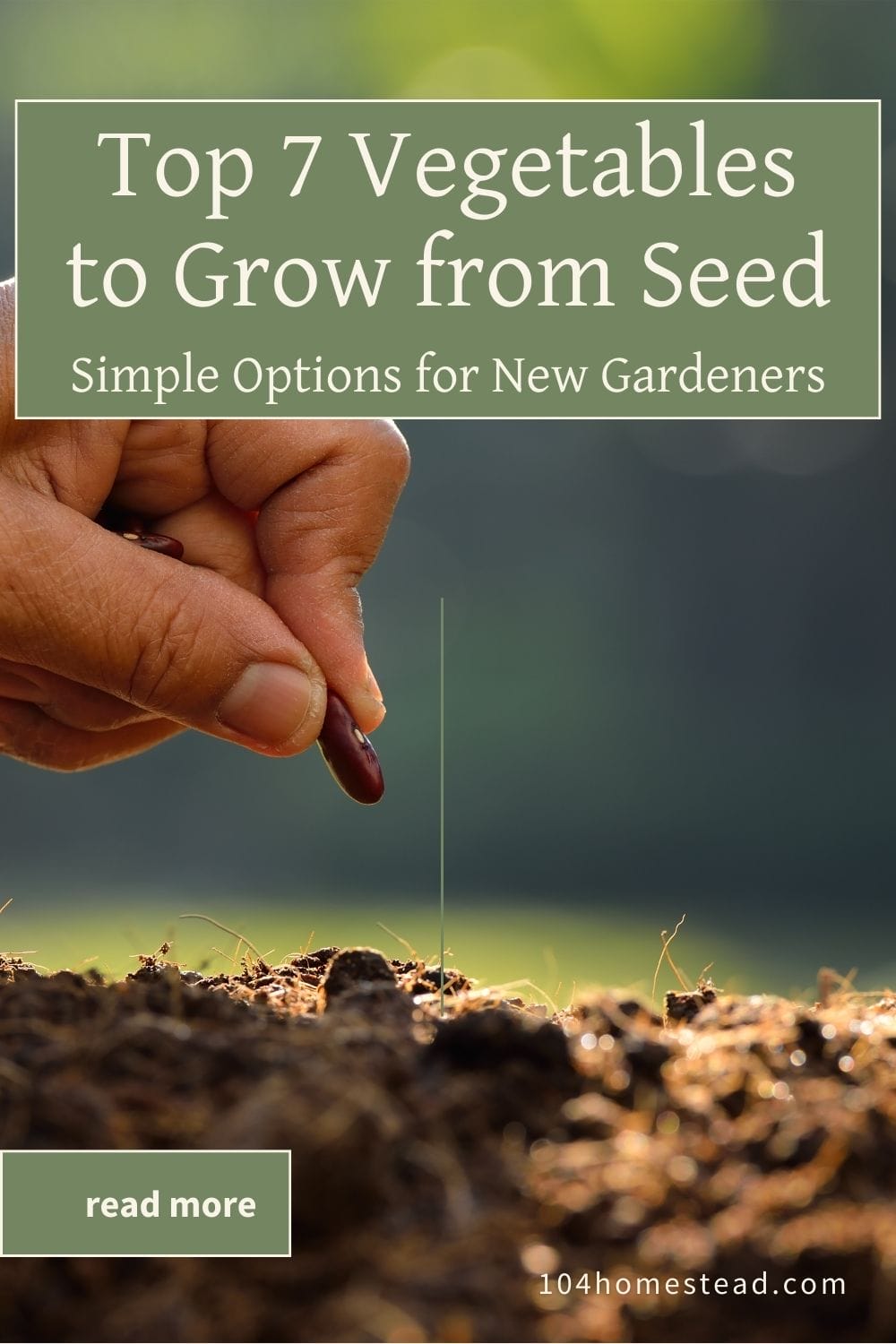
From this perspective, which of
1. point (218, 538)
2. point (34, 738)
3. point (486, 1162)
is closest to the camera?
point (486, 1162)

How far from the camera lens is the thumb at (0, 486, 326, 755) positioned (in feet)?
7.06

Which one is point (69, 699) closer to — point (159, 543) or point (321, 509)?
point (159, 543)

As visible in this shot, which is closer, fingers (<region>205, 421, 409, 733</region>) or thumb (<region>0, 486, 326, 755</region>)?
thumb (<region>0, 486, 326, 755</region>)

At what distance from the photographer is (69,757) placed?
2980 mm

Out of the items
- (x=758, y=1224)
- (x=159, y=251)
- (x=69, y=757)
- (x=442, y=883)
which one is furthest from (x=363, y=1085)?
(x=69, y=757)

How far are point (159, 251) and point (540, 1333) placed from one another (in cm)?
175

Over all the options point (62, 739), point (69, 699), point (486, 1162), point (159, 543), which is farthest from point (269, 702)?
point (486, 1162)

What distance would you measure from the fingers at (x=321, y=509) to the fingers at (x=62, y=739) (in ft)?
2.00

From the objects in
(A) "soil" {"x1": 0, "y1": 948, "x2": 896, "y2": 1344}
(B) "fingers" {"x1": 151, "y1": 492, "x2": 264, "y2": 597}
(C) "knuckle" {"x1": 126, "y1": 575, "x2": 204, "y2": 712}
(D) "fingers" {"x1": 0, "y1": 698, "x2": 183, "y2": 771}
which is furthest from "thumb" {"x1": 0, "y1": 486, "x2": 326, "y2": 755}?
(A) "soil" {"x1": 0, "y1": 948, "x2": 896, "y2": 1344}

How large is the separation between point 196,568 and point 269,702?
268 millimetres

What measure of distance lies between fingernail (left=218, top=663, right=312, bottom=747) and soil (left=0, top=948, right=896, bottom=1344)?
80 centimetres

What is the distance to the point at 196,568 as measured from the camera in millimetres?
2289

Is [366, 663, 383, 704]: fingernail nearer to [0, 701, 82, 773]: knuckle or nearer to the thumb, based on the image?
the thumb

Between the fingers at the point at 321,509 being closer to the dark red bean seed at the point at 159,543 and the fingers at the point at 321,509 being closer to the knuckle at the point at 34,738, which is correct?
the dark red bean seed at the point at 159,543
